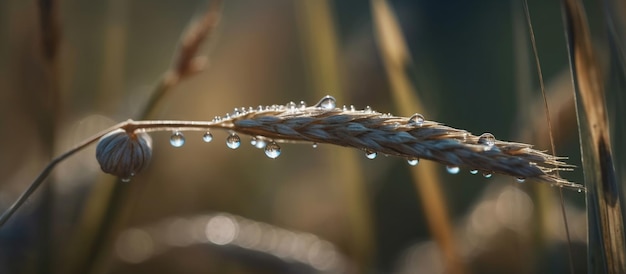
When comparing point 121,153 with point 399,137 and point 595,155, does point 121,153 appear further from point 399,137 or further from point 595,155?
point 595,155

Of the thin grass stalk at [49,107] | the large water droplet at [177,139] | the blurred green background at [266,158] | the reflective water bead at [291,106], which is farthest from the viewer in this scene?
the blurred green background at [266,158]

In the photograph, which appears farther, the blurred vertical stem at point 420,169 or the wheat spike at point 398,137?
the blurred vertical stem at point 420,169

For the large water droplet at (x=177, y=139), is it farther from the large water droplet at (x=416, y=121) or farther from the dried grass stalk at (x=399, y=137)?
the large water droplet at (x=416, y=121)

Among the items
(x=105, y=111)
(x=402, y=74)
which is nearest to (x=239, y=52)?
(x=105, y=111)

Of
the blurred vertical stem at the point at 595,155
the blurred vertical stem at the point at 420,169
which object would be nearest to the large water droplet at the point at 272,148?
the blurred vertical stem at the point at 595,155

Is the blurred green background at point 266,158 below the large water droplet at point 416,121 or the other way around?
the other way around

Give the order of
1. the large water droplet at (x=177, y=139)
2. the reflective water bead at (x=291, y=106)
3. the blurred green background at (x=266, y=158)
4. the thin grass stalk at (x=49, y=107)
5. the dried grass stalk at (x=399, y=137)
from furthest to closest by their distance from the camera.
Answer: the blurred green background at (x=266, y=158) < the thin grass stalk at (x=49, y=107) < the large water droplet at (x=177, y=139) < the reflective water bead at (x=291, y=106) < the dried grass stalk at (x=399, y=137)
